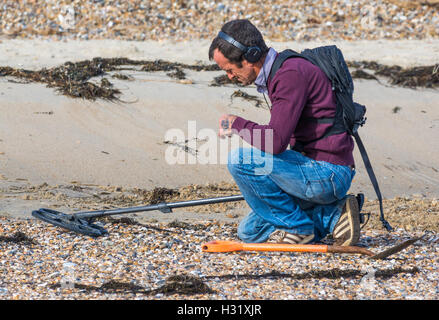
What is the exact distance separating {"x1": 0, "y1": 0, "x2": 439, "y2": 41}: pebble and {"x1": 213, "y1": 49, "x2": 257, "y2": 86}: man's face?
7.28 meters

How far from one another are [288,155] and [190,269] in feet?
2.77

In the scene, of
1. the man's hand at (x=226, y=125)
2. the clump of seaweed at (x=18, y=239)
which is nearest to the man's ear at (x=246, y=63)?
the man's hand at (x=226, y=125)

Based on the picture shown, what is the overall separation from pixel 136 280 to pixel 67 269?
430 millimetres

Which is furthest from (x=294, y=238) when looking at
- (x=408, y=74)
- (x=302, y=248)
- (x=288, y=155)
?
(x=408, y=74)

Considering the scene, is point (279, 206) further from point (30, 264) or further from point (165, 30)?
point (165, 30)

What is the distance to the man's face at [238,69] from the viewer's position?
→ 12.1ft

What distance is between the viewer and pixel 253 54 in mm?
3633

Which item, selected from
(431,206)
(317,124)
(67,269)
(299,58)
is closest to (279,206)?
(317,124)

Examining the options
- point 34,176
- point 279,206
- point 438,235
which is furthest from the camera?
point 34,176

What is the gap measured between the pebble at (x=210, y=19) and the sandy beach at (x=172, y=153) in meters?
0.04

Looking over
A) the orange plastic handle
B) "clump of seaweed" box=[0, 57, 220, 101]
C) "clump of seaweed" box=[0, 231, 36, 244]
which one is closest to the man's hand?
the orange plastic handle

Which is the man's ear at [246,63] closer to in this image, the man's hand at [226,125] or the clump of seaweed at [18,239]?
the man's hand at [226,125]

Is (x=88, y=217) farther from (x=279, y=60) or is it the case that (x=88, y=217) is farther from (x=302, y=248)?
(x=279, y=60)

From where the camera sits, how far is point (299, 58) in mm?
3678
